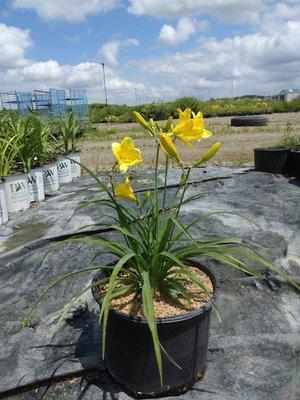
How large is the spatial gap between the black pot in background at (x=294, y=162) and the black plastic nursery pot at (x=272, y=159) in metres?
0.06

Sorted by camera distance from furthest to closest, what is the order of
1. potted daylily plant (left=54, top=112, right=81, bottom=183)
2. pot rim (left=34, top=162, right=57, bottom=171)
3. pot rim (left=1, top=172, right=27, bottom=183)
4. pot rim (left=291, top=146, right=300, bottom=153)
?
potted daylily plant (left=54, top=112, right=81, bottom=183) < pot rim (left=291, top=146, right=300, bottom=153) < pot rim (left=34, top=162, right=57, bottom=171) < pot rim (left=1, top=172, right=27, bottom=183)

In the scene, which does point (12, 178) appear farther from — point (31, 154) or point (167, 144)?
point (167, 144)

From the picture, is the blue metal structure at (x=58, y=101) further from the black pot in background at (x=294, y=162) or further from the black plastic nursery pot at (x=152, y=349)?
the black plastic nursery pot at (x=152, y=349)

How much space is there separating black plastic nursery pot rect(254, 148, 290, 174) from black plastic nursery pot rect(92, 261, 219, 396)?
376cm

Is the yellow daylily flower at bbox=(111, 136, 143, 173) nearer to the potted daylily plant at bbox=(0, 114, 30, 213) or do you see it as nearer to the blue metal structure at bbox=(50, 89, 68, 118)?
the potted daylily plant at bbox=(0, 114, 30, 213)

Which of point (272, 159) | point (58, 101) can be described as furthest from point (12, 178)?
point (58, 101)

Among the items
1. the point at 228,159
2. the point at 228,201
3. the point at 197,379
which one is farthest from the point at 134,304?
the point at 228,159

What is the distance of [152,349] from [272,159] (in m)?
4.05

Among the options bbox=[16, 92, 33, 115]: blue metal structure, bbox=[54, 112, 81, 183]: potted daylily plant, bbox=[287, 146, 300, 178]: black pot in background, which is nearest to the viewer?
bbox=[287, 146, 300, 178]: black pot in background

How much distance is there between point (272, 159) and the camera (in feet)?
16.3

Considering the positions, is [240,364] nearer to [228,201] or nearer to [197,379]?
[197,379]

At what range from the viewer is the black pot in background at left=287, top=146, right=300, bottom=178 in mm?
4742

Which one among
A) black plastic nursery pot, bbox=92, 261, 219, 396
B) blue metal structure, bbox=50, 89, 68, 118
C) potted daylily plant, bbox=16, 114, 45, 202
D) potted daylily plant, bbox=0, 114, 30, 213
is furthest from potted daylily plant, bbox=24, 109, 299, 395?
blue metal structure, bbox=50, 89, 68, 118

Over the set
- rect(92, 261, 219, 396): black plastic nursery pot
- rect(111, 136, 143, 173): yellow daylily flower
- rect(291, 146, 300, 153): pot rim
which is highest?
rect(111, 136, 143, 173): yellow daylily flower
